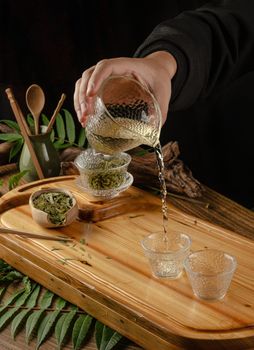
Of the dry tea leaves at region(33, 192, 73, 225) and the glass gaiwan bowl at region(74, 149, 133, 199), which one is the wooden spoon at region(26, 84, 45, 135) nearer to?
the glass gaiwan bowl at region(74, 149, 133, 199)

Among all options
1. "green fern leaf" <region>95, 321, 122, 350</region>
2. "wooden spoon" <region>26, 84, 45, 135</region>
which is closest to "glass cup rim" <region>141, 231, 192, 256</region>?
"green fern leaf" <region>95, 321, 122, 350</region>

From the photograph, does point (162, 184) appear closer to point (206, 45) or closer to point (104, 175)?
point (104, 175)

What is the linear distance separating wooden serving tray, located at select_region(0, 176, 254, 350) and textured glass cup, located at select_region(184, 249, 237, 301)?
0.02 meters

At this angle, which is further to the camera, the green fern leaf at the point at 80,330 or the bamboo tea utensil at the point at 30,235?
the bamboo tea utensil at the point at 30,235

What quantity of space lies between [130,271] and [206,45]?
109 centimetres

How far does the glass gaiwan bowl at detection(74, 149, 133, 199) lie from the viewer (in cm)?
212

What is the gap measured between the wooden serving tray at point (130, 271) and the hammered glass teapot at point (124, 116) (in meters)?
0.26

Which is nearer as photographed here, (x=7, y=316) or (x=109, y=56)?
(x=7, y=316)

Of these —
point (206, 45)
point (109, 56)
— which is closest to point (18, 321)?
point (206, 45)

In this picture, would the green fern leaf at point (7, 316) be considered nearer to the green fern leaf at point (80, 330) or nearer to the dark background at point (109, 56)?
the green fern leaf at point (80, 330)

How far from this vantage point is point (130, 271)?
1.72 m

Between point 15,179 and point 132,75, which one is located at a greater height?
point 132,75

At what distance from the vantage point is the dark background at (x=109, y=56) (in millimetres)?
3047

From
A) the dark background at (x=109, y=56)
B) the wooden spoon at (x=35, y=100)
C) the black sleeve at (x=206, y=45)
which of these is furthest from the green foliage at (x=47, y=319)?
the dark background at (x=109, y=56)
